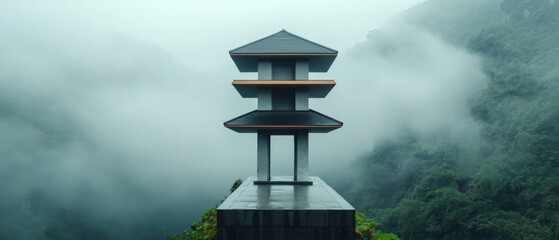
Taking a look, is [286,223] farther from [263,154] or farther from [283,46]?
[283,46]

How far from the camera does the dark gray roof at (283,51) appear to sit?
13703 millimetres

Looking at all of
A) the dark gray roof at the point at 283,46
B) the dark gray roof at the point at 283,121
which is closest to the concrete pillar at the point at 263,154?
the dark gray roof at the point at 283,121

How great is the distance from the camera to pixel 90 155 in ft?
273

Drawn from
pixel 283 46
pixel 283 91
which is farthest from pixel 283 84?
pixel 283 46

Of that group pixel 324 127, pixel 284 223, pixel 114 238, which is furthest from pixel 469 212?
pixel 114 238

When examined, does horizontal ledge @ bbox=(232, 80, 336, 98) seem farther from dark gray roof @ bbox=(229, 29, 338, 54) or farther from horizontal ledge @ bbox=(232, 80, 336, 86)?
dark gray roof @ bbox=(229, 29, 338, 54)

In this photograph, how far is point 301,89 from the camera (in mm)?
14352

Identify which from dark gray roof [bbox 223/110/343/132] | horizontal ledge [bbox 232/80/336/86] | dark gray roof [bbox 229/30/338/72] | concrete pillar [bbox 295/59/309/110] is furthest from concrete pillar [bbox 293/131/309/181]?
dark gray roof [bbox 229/30/338/72]

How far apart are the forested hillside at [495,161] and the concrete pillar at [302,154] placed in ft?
90.5

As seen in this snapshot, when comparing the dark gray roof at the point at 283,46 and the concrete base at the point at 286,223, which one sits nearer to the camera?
the concrete base at the point at 286,223

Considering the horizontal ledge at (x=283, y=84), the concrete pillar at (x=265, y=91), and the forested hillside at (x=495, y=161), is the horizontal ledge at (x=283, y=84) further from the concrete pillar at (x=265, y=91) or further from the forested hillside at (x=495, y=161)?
the forested hillside at (x=495, y=161)

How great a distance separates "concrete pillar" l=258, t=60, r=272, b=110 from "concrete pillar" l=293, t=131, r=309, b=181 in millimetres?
1433

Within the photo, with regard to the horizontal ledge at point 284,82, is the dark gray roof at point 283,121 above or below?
below

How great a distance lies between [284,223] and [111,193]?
252ft
